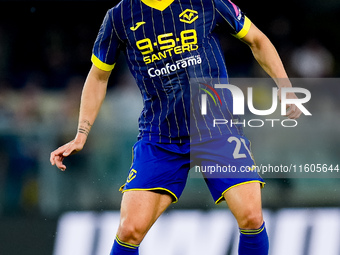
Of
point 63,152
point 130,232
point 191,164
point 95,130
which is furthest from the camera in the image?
point 95,130

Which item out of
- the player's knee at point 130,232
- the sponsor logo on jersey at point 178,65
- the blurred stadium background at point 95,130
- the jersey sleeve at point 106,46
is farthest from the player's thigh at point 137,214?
the blurred stadium background at point 95,130

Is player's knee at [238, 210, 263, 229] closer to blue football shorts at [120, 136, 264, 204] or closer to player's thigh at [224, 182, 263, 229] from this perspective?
player's thigh at [224, 182, 263, 229]

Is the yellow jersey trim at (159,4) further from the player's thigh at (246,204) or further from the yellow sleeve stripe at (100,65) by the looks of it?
the player's thigh at (246,204)

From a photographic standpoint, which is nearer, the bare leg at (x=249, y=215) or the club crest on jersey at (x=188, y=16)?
the bare leg at (x=249, y=215)

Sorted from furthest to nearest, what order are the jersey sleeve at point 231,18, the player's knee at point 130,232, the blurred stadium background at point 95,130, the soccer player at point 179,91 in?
the blurred stadium background at point 95,130
the jersey sleeve at point 231,18
the soccer player at point 179,91
the player's knee at point 130,232

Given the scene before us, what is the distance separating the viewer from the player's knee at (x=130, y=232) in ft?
10.2

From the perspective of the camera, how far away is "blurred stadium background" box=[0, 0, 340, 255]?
4.94 meters

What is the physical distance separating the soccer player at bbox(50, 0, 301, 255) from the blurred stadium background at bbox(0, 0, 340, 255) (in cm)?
152

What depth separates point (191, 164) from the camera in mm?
3344

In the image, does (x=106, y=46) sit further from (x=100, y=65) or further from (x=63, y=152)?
(x=63, y=152)

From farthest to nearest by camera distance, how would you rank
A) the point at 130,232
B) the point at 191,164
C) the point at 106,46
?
the point at 106,46 → the point at 191,164 → the point at 130,232

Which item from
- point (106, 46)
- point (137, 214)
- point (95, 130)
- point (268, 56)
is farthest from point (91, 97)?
point (95, 130)

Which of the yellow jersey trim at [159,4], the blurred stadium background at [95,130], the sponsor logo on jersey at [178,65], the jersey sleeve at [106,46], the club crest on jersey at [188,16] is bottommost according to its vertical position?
the blurred stadium background at [95,130]

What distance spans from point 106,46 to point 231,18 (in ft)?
2.19
